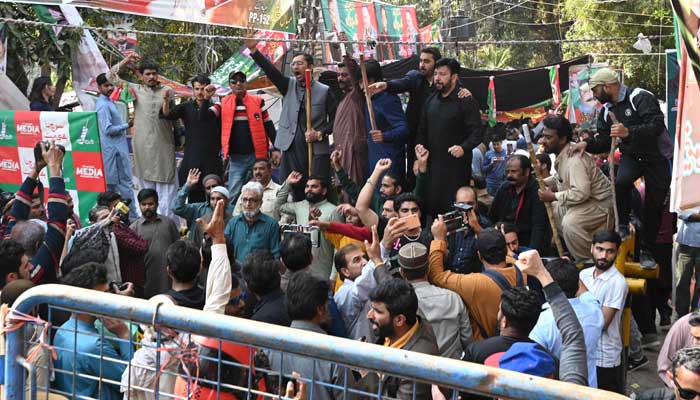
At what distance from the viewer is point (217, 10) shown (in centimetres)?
970

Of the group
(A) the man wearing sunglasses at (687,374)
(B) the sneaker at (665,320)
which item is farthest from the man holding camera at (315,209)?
(A) the man wearing sunglasses at (687,374)

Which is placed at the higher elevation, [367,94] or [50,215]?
[367,94]

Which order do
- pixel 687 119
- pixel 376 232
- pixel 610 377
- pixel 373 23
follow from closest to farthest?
1. pixel 687 119
2. pixel 376 232
3. pixel 610 377
4. pixel 373 23

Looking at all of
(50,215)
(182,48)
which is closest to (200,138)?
(50,215)

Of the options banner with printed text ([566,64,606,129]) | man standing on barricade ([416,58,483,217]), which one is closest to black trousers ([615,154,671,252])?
man standing on barricade ([416,58,483,217])

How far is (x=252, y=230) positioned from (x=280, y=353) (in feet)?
15.7

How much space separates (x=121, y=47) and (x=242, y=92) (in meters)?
7.69

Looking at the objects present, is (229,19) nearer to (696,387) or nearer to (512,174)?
(512,174)

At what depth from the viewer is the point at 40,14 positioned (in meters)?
11.1

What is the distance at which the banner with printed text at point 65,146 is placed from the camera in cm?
823

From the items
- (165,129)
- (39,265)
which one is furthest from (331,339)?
(165,129)

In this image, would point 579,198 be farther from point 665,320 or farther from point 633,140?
point 665,320

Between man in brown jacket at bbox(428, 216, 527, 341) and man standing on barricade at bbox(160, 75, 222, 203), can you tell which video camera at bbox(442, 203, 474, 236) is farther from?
man standing on barricade at bbox(160, 75, 222, 203)

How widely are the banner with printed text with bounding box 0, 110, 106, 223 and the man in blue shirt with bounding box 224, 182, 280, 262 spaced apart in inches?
52.5
